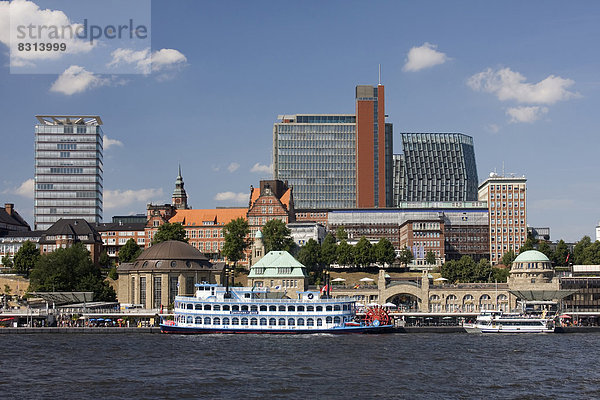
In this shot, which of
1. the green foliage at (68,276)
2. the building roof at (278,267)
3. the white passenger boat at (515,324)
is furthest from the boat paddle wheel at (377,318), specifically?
the green foliage at (68,276)

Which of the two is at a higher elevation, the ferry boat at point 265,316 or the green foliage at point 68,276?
the green foliage at point 68,276

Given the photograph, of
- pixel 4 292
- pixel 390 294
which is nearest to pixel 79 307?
pixel 4 292

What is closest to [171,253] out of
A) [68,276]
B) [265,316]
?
[68,276]

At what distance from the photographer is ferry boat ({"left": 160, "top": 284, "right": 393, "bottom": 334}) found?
128 metres

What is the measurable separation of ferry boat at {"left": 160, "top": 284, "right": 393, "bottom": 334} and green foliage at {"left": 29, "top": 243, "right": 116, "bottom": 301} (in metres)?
50.4

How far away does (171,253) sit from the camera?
172 metres

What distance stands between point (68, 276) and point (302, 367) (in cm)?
10405

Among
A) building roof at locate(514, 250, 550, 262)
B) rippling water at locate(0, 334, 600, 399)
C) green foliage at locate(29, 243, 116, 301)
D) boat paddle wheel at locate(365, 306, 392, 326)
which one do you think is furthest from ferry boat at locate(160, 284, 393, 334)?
green foliage at locate(29, 243, 116, 301)

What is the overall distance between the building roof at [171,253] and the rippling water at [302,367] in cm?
4996

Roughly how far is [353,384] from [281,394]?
27.1 feet

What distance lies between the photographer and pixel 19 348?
106625 millimetres

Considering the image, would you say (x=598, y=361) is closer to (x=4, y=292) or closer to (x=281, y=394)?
(x=281, y=394)

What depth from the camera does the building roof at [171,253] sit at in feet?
562

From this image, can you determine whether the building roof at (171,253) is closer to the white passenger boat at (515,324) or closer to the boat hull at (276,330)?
the boat hull at (276,330)
